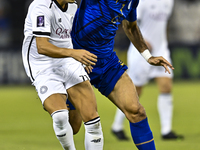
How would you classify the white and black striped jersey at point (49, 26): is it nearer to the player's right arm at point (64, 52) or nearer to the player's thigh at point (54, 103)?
the player's right arm at point (64, 52)

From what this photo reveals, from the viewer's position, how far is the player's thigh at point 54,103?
4211 millimetres

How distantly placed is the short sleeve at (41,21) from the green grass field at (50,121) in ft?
7.10

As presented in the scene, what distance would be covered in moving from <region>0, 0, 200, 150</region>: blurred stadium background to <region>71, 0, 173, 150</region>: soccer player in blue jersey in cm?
148

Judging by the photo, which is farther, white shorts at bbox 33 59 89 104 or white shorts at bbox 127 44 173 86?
white shorts at bbox 127 44 173 86

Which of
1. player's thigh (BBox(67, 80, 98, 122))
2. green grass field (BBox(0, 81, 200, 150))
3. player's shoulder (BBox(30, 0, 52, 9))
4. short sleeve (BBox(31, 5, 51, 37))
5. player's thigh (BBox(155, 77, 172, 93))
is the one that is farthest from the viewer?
player's thigh (BBox(155, 77, 172, 93))

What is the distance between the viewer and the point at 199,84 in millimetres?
14297

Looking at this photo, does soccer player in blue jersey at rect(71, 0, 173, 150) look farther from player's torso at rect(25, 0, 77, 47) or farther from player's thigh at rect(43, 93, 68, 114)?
player's thigh at rect(43, 93, 68, 114)

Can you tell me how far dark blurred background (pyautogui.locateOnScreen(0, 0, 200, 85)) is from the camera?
1455cm

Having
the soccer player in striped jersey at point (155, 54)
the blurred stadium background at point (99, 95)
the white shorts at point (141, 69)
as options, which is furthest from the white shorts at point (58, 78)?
the white shorts at point (141, 69)

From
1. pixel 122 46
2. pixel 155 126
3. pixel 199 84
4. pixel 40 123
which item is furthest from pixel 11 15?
pixel 155 126

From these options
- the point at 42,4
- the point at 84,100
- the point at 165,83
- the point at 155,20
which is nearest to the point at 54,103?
the point at 84,100

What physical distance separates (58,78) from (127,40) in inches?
433

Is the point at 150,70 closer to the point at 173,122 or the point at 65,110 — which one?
the point at 173,122

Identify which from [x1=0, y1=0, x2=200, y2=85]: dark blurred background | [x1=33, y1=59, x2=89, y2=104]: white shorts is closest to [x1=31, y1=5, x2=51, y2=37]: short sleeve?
[x1=33, y1=59, x2=89, y2=104]: white shorts
